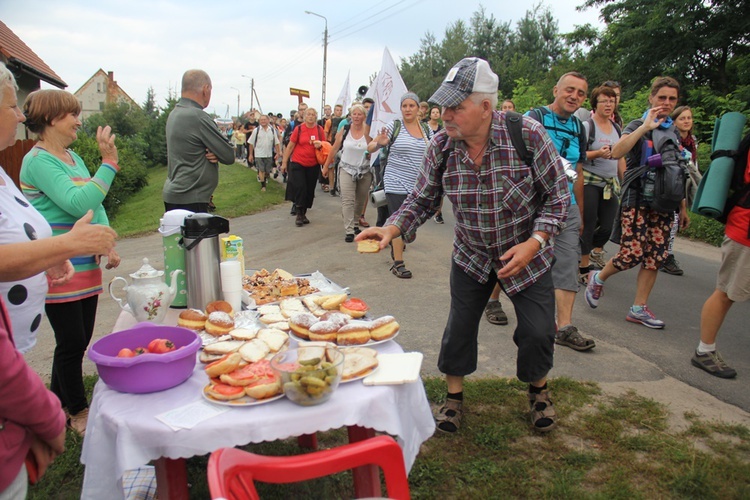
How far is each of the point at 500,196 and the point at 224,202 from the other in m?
11.7

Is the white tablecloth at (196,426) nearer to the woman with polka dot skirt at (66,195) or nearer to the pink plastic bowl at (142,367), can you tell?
the pink plastic bowl at (142,367)

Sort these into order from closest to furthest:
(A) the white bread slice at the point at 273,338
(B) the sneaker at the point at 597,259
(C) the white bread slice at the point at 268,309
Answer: (A) the white bread slice at the point at 273,338 < (C) the white bread slice at the point at 268,309 < (B) the sneaker at the point at 597,259

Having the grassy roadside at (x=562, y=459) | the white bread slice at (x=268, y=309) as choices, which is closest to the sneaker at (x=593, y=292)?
the grassy roadside at (x=562, y=459)

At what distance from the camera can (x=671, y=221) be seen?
499 cm

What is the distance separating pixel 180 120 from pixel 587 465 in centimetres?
414

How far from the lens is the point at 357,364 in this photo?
1.95 metres

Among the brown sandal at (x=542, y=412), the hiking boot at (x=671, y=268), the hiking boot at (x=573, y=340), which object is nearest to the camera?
the brown sandal at (x=542, y=412)

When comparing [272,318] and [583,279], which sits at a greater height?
[272,318]

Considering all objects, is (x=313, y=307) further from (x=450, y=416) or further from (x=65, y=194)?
(x=65, y=194)

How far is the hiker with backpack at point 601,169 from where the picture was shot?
540 centimetres

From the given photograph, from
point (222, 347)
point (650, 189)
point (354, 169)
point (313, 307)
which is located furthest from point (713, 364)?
point (354, 169)

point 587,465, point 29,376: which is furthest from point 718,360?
point 29,376

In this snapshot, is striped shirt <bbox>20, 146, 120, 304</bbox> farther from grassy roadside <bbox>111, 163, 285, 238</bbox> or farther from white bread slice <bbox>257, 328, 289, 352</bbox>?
grassy roadside <bbox>111, 163, 285, 238</bbox>

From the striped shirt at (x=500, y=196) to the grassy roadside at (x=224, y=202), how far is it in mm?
8945
